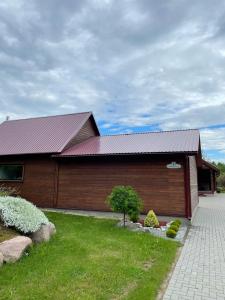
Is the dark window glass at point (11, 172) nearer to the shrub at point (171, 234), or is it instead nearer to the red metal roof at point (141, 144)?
the red metal roof at point (141, 144)

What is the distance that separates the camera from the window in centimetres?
1443

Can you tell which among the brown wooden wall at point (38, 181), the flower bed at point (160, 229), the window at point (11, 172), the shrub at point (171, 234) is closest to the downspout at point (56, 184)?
the brown wooden wall at point (38, 181)

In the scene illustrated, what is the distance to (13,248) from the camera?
5805 mm

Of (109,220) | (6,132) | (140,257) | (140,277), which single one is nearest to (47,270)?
(140,277)

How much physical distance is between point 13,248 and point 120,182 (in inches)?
276

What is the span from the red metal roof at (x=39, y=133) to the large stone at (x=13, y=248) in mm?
7189

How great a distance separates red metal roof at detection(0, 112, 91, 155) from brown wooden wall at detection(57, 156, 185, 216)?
1478mm

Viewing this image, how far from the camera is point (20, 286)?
4613mm

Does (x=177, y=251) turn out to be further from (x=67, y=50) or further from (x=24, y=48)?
(x=24, y=48)

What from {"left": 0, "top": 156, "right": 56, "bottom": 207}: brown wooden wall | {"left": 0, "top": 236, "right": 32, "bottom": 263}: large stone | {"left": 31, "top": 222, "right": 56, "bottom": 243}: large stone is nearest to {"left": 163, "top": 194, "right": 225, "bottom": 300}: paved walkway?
{"left": 0, "top": 236, "right": 32, "bottom": 263}: large stone

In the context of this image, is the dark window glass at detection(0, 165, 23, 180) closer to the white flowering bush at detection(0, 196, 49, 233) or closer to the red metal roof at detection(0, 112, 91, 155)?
the red metal roof at detection(0, 112, 91, 155)

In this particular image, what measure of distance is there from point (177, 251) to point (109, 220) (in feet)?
13.6

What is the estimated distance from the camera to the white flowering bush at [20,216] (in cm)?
691

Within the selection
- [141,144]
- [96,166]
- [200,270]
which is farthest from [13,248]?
[141,144]
